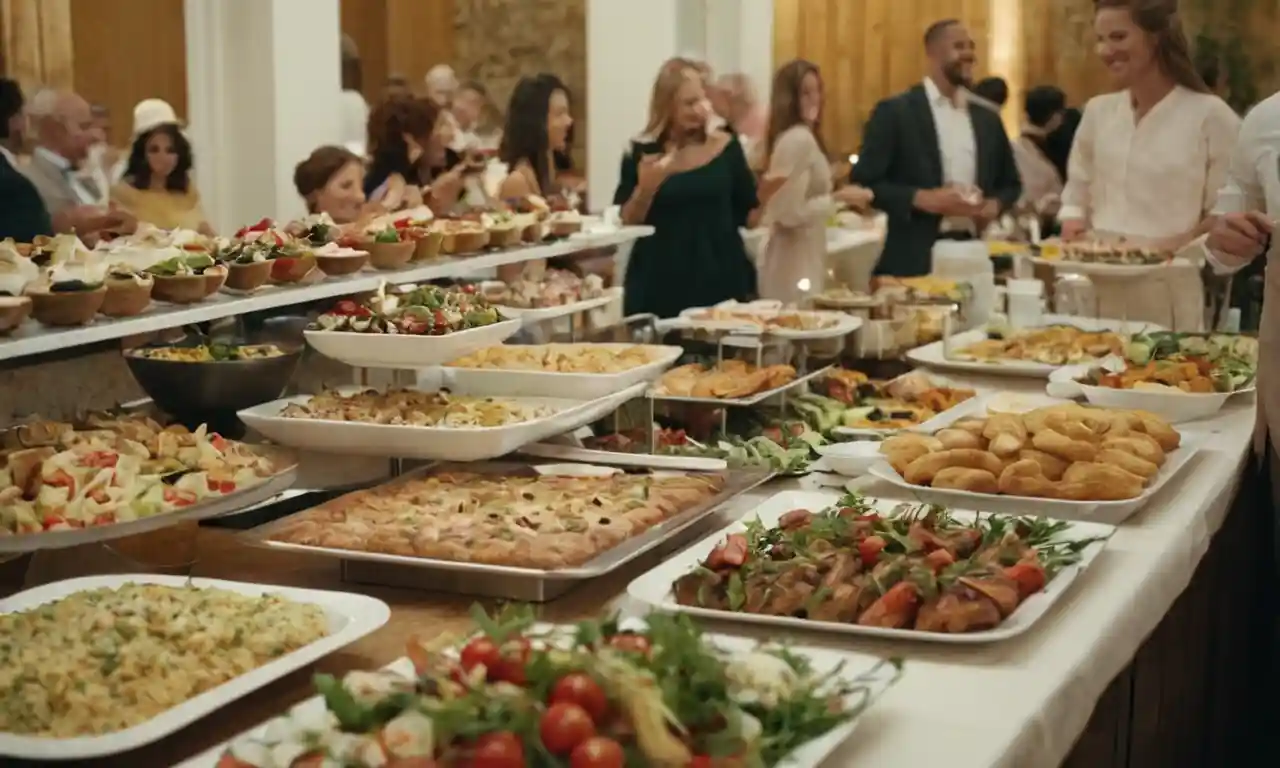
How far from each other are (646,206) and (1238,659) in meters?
2.21

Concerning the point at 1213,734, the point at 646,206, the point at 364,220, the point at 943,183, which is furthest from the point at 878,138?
the point at 1213,734

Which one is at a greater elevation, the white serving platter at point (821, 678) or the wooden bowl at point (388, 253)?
the wooden bowl at point (388, 253)

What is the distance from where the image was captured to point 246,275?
2.56 m

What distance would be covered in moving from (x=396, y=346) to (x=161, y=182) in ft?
10.7

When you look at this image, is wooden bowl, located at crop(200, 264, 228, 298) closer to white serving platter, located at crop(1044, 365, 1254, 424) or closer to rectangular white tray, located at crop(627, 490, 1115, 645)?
rectangular white tray, located at crop(627, 490, 1115, 645)

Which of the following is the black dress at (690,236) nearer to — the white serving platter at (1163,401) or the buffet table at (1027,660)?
the white serving platter at (1163,401)

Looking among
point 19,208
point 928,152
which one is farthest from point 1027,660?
point 928,152

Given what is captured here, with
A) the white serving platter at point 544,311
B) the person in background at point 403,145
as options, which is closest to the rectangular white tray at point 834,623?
the white serving platter at point 544,311

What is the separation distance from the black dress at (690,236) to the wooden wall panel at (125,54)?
7.45 feet

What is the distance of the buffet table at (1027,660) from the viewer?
141 centimetres

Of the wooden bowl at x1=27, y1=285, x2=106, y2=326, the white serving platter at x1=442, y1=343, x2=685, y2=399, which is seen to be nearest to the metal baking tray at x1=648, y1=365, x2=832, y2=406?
the white serving platter at x1=442, y1=343, x2=685, y2=399

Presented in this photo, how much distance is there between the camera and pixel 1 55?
19.8 feet

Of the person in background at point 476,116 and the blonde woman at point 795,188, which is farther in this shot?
the person in background at point 476,116

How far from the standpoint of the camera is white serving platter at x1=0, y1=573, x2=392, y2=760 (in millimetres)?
1259
